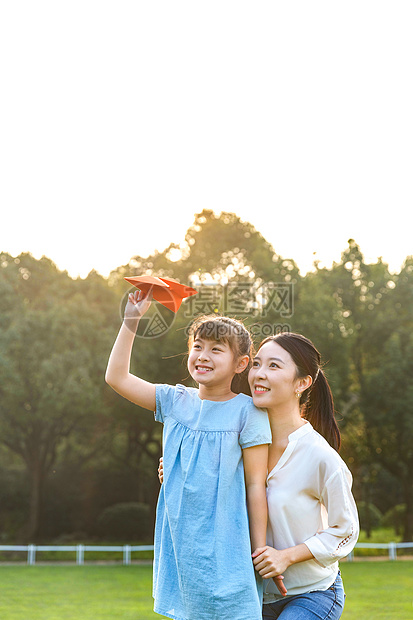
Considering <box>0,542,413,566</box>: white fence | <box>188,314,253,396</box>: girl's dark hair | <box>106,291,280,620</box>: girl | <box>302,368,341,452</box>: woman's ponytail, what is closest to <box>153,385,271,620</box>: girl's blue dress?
<box>106,291,280,620</box>: girl

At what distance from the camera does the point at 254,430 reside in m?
2.76

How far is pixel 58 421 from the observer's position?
71.3 feet

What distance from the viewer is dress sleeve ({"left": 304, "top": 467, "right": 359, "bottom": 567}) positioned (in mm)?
2672

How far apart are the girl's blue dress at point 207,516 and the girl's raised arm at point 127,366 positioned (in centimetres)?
16

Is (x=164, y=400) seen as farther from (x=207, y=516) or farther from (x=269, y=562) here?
(x=269, y=562)

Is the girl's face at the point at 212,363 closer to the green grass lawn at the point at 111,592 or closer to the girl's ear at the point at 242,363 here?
the girl's ear at the point at 242,363

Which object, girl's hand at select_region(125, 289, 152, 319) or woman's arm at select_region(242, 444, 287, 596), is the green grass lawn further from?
girl's hand at select_region(125, 289, 152, 319)

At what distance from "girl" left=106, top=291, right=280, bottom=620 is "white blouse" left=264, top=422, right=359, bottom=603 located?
108mm

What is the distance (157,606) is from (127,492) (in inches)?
916

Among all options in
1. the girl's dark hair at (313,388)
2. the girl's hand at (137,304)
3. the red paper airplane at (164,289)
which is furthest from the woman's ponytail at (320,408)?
the girl's hand at (137,304)

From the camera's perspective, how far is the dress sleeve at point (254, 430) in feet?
8.96

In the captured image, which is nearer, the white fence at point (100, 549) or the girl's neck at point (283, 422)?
the girl's neck at point (283, 422)

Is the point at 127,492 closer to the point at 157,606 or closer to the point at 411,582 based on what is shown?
the point at 411,582

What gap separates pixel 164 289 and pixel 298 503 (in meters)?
1.07
